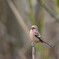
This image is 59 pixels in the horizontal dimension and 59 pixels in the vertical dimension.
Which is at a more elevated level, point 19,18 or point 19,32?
point 19,32

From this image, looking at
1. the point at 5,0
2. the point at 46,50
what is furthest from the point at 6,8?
the point at 46,50

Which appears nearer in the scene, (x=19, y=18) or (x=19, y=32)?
(x=19, y=18)

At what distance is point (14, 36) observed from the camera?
5.28 m

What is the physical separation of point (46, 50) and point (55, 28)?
74 cm

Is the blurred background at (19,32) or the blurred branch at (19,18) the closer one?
the blurred branch at (19,18)

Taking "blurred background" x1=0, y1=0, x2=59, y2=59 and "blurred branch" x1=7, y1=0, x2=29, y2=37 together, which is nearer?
"blurred branch" x1=7, y1=0, x2=29, y2=37

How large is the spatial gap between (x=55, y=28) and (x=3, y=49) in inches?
28.4

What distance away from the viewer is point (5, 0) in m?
5.05

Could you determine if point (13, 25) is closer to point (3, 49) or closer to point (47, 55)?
point (3, 49)

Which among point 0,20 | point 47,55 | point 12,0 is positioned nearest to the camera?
point 47,55

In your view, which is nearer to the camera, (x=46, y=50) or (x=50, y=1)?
(x=46, y=50)

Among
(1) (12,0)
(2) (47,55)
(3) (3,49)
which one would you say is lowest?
(2) (47,55)

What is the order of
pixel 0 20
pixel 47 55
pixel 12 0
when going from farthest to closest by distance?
pixel 0 20 < pixel 12 0 < pixel 47 55

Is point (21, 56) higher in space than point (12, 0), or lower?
lower
